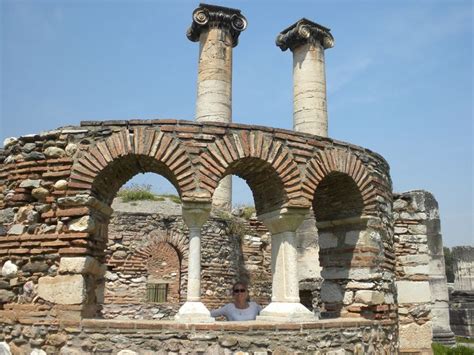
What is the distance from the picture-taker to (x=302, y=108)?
1502 centimetres

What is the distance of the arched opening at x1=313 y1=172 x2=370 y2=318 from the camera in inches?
276

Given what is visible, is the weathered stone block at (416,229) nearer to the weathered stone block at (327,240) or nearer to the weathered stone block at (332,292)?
the weathered stone block at (327,240)

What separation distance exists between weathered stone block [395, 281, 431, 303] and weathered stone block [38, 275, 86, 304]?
17.9 ft

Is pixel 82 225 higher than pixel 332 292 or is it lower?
higher

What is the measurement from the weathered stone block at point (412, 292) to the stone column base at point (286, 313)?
10.3ft

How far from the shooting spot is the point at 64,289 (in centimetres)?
557

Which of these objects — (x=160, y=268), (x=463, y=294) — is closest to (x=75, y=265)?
(x=160, y=268)

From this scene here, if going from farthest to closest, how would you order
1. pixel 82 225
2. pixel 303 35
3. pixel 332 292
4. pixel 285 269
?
pixel 303 35, pixel 332 292, pixel 285 269, pixel 82 225

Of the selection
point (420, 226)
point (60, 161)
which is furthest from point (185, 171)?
point (420, 226)

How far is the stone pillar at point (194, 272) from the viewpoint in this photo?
18.1 feet

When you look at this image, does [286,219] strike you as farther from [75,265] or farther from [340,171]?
[75,265]

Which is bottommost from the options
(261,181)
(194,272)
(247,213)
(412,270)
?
(194,272)

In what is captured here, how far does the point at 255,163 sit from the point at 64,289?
271cm

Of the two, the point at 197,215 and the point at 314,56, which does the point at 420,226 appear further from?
the point at 314,56
